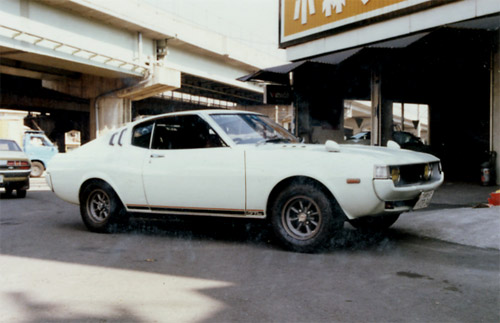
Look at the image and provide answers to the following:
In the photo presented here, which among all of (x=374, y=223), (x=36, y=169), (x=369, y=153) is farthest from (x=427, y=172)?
(x=36, y=169)

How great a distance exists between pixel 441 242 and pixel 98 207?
4273 millimetres

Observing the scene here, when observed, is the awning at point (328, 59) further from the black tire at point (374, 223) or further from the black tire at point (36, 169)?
the black tire at point (36, 169)

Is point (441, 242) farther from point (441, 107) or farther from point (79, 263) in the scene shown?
point (441, 107)

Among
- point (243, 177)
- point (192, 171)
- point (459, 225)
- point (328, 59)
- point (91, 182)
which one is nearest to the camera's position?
point (243, 177)

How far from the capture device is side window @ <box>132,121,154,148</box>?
627 cm

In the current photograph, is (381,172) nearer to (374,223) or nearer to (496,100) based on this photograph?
(374,223)

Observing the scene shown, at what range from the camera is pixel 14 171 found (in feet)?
38.6

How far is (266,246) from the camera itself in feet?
18.0

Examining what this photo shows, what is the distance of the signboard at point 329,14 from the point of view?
41.9 ft

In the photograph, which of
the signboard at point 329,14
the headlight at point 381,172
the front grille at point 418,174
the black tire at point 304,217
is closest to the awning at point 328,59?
the signboard at point 329,14

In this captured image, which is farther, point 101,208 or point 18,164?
point 18,164

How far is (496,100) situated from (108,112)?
22893mm

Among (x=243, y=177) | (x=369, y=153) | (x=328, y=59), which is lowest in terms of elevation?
(x=243, y=177)

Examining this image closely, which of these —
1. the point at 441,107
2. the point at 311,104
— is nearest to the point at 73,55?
the point at 311,104
